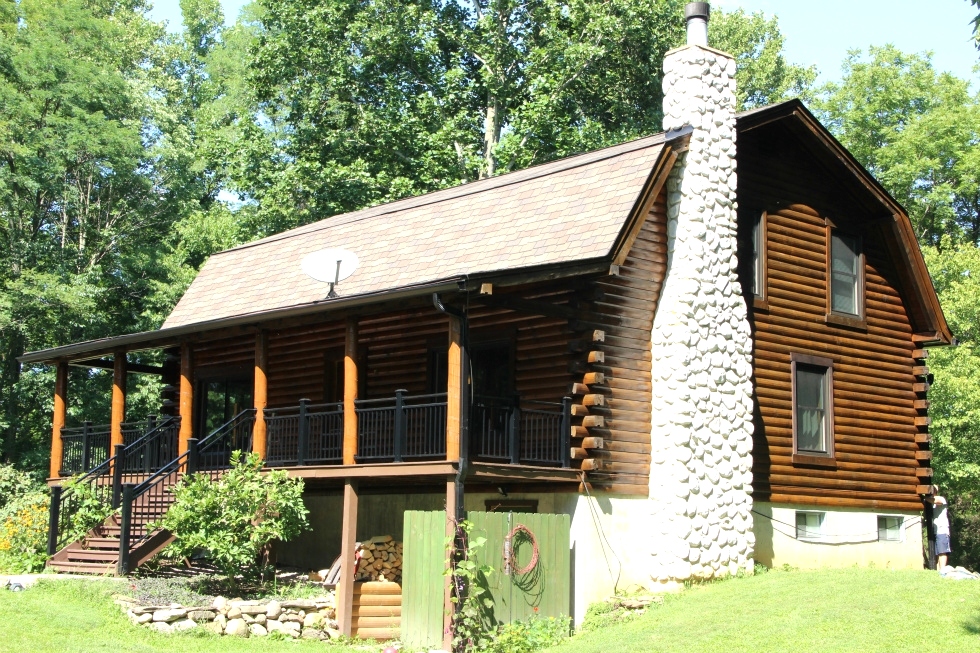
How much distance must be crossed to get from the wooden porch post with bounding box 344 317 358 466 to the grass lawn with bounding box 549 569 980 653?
422cm

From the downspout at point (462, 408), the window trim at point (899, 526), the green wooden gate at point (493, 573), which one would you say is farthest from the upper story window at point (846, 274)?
the downspout at point (462, 408)

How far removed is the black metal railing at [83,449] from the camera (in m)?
21.9

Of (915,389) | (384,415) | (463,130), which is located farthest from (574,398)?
(463,130)

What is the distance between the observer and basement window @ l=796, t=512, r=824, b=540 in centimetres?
2041

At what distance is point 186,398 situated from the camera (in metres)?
20.2

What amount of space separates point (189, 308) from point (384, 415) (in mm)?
8417

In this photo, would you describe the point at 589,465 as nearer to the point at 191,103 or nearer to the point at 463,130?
the point at 463,130

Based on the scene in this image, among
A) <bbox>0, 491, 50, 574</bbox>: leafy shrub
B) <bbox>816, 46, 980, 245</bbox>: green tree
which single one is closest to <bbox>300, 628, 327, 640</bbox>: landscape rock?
<bbox>0, 491, 50, 574</bbox>: leafy shrub

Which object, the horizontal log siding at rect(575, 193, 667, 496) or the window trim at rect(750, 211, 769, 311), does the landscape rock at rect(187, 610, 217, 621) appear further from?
the window trim at rect(750, 211, 769, 311)

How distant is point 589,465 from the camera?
17203 mm

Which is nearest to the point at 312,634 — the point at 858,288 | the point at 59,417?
the point at 59,417

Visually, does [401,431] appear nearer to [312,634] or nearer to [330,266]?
[312,634]

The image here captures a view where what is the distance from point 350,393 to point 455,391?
2.20m

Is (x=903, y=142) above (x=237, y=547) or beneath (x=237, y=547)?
above
